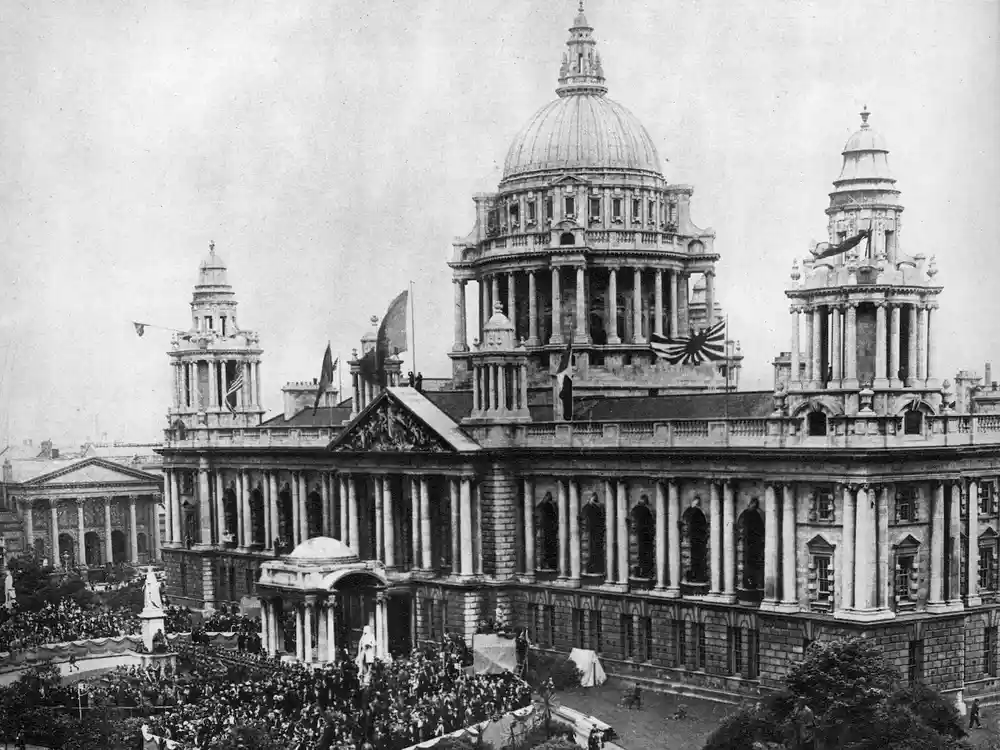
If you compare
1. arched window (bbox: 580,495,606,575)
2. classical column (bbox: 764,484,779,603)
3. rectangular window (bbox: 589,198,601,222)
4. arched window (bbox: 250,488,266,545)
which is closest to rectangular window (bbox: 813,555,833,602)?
classical column (bbox: 764,484,779,603)

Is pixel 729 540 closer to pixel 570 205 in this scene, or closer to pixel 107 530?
pixel 570 205

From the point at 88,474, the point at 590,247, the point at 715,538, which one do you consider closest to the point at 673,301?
the point at 590,247

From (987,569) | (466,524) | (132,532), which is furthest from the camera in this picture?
(132,532)

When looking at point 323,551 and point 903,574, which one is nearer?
point 903,574

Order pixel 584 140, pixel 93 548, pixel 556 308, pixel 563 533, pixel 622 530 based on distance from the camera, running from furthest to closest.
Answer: pixel 93 548 → pixel 584 140 → pixel 556 308 → pixel 563 533 → pixel 622 530

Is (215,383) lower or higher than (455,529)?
higher

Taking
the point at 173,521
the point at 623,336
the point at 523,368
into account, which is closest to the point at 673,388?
the point at 623,336

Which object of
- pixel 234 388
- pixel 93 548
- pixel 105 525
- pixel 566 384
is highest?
pixel 566 384
